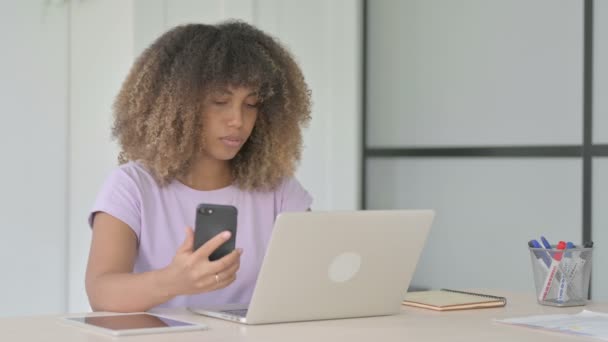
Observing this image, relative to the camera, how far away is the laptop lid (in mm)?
1654

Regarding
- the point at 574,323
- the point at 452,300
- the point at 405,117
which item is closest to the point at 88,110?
the point at 405,117

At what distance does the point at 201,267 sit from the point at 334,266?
0.78 feet

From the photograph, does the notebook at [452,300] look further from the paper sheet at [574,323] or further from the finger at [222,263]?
the finger at [222,263]

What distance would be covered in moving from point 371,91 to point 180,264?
7.69 ft

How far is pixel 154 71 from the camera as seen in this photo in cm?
227

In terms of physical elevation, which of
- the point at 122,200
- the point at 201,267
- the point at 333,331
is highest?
the point at 122,200

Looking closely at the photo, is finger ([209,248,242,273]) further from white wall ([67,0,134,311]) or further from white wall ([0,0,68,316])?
white wall ([0,0,68,316])

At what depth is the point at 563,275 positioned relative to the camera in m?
2.07

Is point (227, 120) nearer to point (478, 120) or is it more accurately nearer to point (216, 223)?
point (216, 223)

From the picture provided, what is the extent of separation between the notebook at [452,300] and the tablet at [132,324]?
554 mm

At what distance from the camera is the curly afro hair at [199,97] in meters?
2.22

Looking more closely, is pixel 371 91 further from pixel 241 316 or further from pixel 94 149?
pixel 241 316

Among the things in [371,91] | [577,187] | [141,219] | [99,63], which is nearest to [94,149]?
[99,63]

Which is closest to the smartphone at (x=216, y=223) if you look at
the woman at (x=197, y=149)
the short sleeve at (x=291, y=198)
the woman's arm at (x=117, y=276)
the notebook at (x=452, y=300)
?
the woman's arm at (x=117, y=276)
